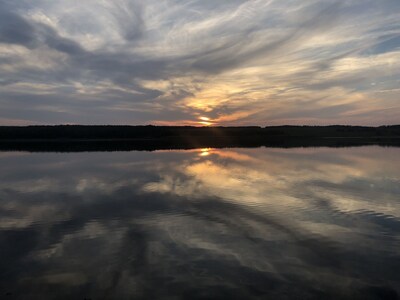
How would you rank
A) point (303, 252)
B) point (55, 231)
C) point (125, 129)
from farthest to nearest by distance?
point (125, 129), point (55, 231), point (303, 252)

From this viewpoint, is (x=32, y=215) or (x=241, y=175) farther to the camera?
(x=241, y=175)

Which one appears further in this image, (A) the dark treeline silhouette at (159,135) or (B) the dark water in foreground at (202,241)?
(A) the dark treeline silhouette at (159,135)

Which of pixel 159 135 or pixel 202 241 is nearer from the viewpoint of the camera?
pixel 202 241

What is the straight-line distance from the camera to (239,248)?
36.1ft

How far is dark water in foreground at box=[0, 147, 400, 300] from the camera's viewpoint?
834 centimetres

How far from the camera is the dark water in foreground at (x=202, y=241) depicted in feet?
27.3

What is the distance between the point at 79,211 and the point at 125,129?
119 m

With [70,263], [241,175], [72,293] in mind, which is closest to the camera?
[72,293]

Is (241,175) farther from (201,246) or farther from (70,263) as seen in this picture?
(70,263)

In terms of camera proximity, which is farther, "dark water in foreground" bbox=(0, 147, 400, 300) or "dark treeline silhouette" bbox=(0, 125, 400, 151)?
"dark treeline silhouette" bbox=(0, 125, 400, 151)

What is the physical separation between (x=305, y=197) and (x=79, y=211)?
454 inches

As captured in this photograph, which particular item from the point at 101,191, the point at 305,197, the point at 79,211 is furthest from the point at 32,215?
the point at 305,197

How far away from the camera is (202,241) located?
11688 mm

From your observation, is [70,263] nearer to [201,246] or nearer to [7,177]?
[201,246]
